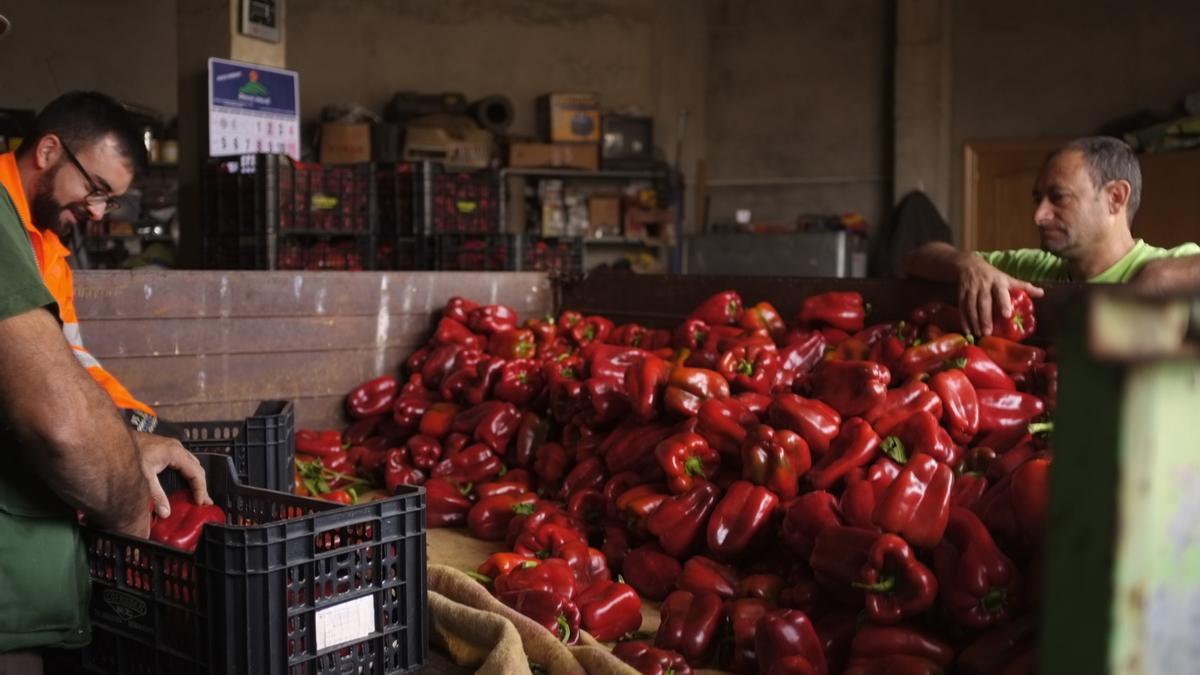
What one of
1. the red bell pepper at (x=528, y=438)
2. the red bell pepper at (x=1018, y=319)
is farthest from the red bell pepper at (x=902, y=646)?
the red bell pepper at (x=528, y=438)

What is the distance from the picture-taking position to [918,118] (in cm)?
1095

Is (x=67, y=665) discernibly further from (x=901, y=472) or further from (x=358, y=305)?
(x=358, y=305)

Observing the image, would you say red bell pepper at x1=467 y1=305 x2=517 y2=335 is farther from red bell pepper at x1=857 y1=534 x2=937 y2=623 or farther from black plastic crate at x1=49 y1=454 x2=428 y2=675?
red bell pepper at x1=857 y1=534 x2=937 y2=623

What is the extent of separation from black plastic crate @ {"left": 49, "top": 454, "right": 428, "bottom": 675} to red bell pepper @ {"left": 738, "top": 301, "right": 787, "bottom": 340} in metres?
1.87

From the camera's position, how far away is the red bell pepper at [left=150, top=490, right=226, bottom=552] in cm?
241

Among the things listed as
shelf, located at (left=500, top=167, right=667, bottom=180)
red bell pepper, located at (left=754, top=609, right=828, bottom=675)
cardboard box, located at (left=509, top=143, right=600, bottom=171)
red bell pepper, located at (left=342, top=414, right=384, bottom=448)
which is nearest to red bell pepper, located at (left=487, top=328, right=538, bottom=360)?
red bell pepper, located at (left=342, top=414, right=384, bottom=448)

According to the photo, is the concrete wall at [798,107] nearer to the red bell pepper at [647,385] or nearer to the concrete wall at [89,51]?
the concrete wall at [89,51]

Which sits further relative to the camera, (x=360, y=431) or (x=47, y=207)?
(x=360, y=431)

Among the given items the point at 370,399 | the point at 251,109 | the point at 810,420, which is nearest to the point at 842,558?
the point at 810,420

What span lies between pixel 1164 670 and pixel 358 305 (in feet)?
13.5

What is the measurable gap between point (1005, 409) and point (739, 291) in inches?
57.5

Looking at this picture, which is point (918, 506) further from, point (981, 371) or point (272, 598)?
point (272, 598)

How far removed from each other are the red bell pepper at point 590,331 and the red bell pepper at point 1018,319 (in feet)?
5.74

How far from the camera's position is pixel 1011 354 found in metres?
3.15
